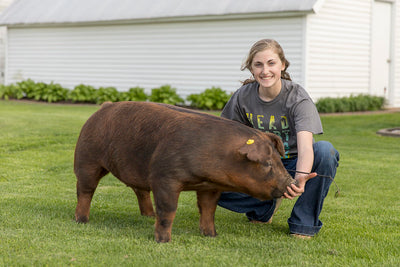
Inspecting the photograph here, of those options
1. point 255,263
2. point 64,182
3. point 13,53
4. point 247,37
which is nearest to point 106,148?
point 255,263

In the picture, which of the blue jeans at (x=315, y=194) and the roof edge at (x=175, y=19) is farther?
the roof edge at (x=175, y=19)

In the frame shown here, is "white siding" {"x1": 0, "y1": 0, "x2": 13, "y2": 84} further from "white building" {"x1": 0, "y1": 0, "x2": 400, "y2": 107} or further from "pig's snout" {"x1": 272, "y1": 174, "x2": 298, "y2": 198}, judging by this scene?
"pig's snout" {"x1": 272, "y1": 174, "x2": 298, "y2": 198}

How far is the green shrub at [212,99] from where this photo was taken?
17323 mm

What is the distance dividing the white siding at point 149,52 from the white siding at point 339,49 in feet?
2.16

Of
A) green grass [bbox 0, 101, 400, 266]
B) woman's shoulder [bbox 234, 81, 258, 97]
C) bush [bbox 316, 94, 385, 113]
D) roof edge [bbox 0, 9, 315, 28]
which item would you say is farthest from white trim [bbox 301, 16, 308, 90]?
woman's shoulder [bbox 234, 81, 258, 97]

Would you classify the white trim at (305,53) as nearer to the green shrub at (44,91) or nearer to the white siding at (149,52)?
the white siding at (149,52)

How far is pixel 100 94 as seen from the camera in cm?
2017

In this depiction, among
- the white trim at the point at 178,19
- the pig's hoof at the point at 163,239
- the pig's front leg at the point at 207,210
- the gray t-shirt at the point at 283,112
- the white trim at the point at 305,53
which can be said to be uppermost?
the white trim at the point at 178,19

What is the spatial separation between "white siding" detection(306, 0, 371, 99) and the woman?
11953 mm

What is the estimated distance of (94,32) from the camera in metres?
21.3

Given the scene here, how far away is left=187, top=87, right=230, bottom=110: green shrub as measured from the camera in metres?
17.3

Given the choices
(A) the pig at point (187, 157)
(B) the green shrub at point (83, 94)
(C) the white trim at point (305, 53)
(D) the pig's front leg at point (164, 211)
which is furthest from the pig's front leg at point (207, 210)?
(B) the green shrub at point (83, 94)

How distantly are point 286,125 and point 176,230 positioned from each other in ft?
4.05

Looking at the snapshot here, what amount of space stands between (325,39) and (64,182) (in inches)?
481
